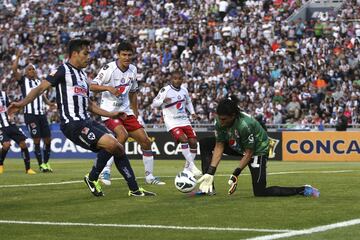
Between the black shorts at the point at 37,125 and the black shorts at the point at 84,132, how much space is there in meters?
9.86

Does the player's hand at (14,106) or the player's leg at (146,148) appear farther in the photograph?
the player's leg at (146,148)

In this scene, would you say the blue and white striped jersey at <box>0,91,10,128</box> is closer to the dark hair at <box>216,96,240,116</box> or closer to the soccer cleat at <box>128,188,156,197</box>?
the soccer cleat at <box>128,188,156,197</box>

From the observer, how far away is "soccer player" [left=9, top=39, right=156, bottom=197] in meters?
13.4

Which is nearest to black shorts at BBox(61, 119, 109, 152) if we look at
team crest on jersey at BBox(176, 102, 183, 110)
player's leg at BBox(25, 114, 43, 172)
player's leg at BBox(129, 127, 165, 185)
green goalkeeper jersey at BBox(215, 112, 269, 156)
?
green goalkeeper jersey at BBox(215, 112, 269, 156)

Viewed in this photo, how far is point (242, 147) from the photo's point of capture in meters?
13.2

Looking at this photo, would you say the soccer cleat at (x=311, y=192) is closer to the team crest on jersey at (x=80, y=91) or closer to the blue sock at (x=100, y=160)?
the blue sock at (x=100, y=160)

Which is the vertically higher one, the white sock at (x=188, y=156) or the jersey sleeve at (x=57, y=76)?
the jersey sleeve at (x=57, y=76)

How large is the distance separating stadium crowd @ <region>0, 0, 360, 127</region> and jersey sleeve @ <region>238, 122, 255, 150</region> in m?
20.3

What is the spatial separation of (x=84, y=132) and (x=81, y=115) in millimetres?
389

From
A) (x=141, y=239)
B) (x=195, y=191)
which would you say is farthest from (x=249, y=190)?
(x=141, y=239)

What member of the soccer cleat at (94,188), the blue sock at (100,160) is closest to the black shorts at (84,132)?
the blue sock at (100,160)

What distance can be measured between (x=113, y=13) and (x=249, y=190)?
111 feet

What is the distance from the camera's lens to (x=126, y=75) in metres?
16.4

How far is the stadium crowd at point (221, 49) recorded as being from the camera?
35.4m
